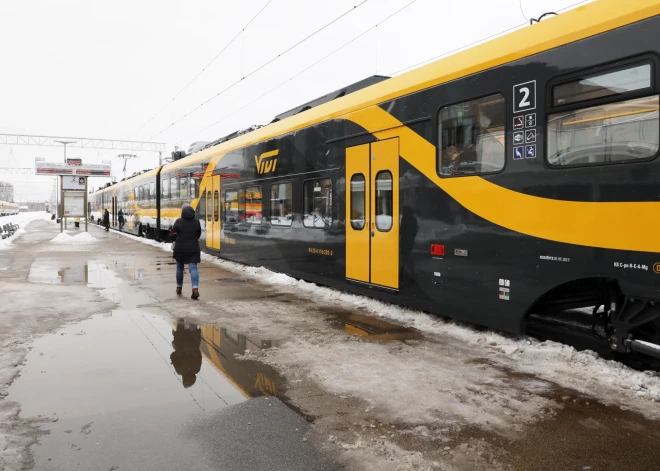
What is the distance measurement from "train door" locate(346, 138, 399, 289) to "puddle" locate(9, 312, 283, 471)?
226cm

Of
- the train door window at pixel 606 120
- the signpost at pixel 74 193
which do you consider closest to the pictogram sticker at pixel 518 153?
the train door window at pixel 606 120

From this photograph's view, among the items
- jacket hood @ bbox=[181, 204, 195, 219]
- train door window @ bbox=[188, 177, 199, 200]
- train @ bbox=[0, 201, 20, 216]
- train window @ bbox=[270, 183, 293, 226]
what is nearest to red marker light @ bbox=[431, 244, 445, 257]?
train window @ bbox=[270, 183, 293, 226]

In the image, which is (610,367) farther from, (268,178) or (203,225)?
(203,225)

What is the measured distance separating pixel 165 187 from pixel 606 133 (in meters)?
18.6

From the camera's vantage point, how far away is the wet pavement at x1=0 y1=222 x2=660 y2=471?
3.39 m

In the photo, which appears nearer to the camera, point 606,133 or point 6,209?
point 606,133

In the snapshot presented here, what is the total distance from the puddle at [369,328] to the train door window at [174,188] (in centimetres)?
1276

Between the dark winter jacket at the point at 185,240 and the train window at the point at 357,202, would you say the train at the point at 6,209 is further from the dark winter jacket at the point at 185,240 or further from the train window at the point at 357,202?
the train window at the point at 357,202

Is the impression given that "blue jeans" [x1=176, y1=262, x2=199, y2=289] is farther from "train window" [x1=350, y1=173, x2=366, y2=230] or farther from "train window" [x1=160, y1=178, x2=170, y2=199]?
"train window" [x1=160, y1=178, x2=170, y2=199]

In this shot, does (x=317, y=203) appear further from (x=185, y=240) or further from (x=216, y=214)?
(x=216, y=214)

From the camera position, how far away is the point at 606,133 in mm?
4672

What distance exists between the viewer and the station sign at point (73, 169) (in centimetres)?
3006

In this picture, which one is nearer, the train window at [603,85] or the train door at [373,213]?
the train window at [603,85]

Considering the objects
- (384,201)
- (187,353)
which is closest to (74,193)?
(384,201)
